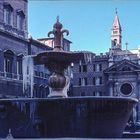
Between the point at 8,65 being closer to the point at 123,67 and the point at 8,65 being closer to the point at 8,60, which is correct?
the point at 8,60

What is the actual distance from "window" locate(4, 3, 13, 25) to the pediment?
2590 cm

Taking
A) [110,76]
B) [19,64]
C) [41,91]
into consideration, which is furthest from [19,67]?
[110,76]

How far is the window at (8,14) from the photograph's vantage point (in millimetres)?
40406

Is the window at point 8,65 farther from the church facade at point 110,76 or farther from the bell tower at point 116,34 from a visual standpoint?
the bell tower at point 116,34

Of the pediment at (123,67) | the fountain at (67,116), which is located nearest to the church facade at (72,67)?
the pediment at (123,67)

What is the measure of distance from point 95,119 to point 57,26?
4.76 m

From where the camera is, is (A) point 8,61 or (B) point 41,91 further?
(B) point 41,91

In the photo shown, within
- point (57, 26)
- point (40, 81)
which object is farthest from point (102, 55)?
point (57, 26)

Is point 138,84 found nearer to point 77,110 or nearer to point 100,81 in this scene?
point 100,81

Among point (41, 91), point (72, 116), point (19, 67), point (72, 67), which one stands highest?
point (72, 67)

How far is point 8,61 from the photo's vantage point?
40.0 m

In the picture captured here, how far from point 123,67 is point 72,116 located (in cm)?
5181

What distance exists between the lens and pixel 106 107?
13.2 m

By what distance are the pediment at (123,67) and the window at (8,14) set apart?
1020 inches
